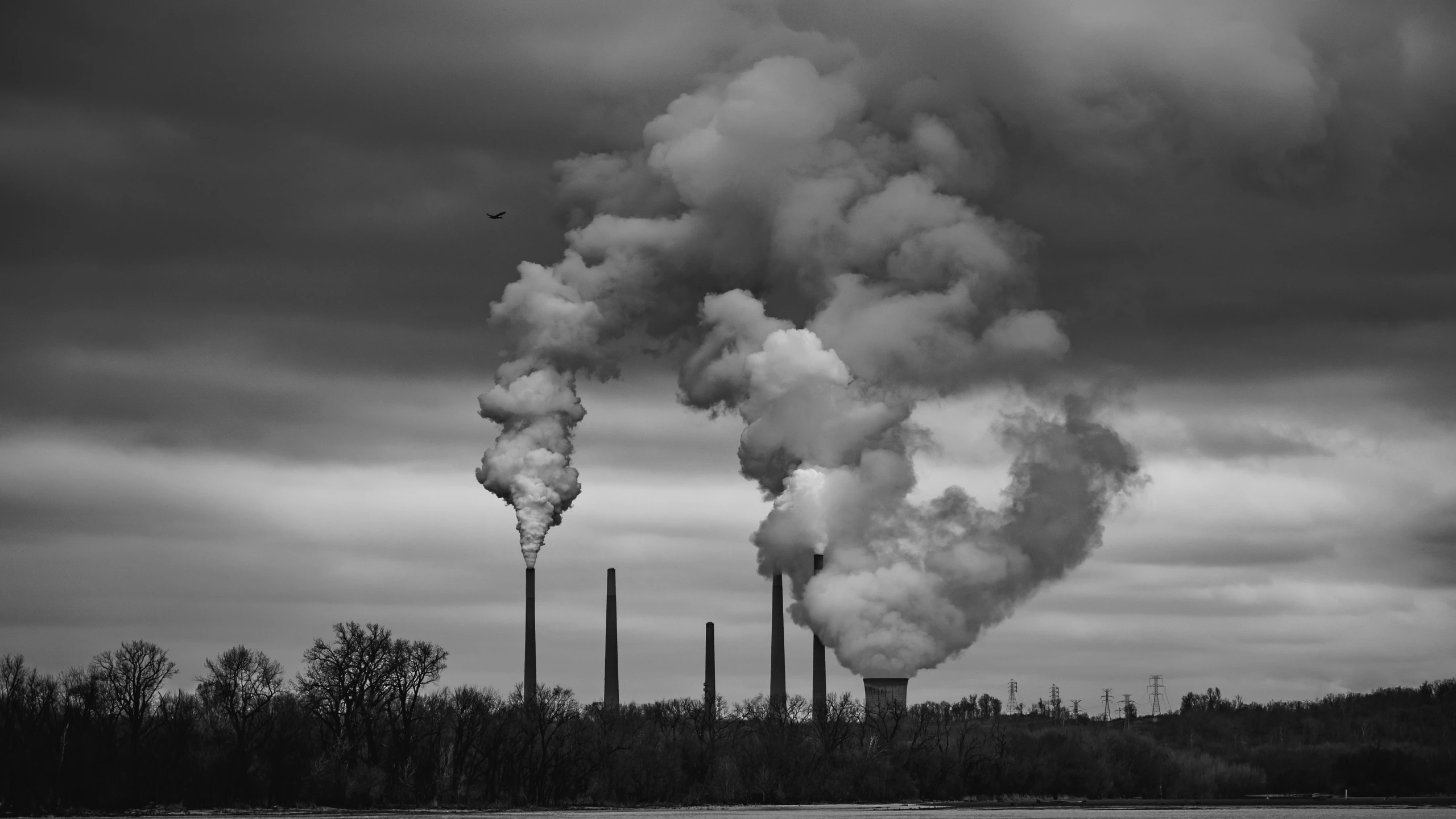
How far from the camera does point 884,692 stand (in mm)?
112000

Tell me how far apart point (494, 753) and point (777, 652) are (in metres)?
21.9

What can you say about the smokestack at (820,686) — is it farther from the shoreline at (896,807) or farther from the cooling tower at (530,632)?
the cooling tower at (530,632)

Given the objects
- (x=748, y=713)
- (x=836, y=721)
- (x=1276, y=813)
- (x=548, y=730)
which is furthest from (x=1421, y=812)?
(x=548, y=730)

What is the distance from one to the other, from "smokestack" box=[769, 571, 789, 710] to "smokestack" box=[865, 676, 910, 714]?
7077 millimetres

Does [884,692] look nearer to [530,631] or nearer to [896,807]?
[896,807]

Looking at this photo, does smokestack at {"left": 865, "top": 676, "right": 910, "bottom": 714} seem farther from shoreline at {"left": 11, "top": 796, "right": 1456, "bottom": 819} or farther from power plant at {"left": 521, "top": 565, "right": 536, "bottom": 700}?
power plant at {"left": 521, "top": 565, "right": 536, "bottom": 700}

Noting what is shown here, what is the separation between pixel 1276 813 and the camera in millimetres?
103750

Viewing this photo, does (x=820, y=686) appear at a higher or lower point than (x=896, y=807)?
higher

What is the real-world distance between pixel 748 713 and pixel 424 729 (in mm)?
25163

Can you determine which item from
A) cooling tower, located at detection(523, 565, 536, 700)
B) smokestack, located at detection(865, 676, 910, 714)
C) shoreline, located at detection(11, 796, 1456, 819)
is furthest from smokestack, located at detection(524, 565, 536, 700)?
smokestack, located at detection(865, 676, 910, 714)

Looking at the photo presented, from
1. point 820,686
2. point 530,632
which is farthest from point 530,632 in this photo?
A: point 820,686

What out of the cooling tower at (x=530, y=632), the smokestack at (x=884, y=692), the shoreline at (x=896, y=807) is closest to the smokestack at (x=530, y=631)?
the cooling tower at (x=530, y=632)

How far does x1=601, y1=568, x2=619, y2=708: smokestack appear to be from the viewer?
123000 mm

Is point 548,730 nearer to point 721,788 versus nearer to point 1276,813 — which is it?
point 721,788
